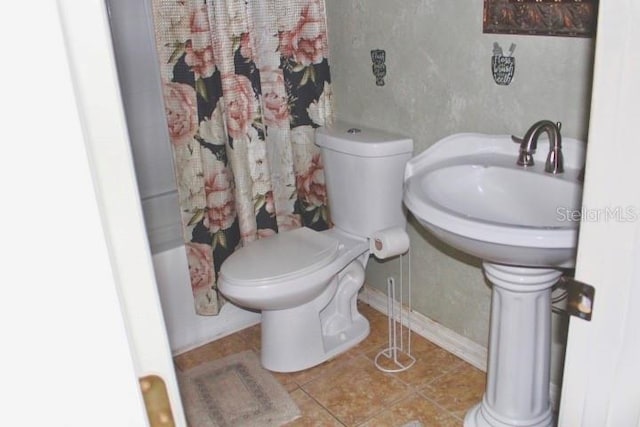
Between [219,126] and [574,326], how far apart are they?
68.1 inches

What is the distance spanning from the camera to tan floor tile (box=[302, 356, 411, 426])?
2115mm

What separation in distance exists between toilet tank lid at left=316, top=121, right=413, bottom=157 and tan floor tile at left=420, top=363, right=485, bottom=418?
0.89 meters

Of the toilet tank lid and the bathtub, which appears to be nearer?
the toilet tank lid

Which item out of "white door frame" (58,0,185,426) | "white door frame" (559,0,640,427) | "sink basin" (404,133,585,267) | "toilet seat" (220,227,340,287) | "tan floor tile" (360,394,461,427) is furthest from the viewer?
"toilet seat" (220,227,340,287)

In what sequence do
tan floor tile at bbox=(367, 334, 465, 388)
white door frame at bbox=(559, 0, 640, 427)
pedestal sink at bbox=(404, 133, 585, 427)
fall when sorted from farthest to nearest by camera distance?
tan floor tile at bbox=(367, 334, 465, 388)
pedestal sink at bbox=(404, 133, 585, 427)
white door frame at bbox=(559, 0, 640, 427)

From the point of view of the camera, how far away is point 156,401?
1.73 feet

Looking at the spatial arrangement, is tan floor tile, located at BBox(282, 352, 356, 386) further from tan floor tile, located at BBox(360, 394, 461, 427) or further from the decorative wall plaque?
the decorative wall plaque

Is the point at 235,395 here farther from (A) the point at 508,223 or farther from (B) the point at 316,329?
(A) the point at 508,223

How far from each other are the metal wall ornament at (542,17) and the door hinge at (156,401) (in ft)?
5.02

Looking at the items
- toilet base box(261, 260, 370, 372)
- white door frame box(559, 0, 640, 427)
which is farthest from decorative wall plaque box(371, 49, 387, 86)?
white door frame box(559, 0, 640, 427)

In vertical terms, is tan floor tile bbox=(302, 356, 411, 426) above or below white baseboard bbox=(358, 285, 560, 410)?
below

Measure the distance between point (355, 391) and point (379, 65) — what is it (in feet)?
4.19

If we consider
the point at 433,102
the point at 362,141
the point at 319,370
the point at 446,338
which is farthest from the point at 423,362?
the point at 433,102

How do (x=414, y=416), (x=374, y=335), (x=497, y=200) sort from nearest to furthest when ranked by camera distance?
(x=497, y=200)
(x=414, y=416)
(x=374, y=335)
